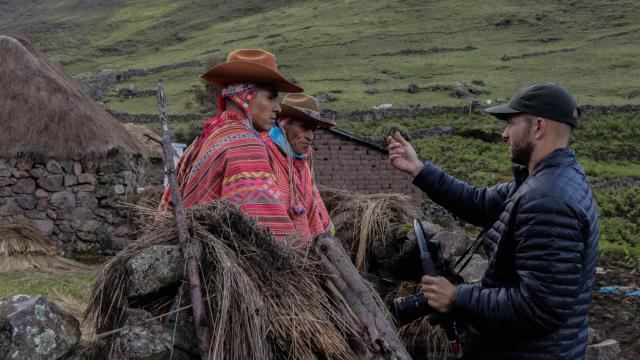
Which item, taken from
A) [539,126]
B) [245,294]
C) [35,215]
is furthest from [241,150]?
[35,215]

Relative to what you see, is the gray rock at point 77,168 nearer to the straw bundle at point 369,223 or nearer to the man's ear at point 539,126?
the straw bundle at point 369,223

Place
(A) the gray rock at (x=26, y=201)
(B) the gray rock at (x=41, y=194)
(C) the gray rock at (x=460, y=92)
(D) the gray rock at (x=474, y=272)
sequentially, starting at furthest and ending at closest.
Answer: (C) the gray rock at (x=460, y=92)
(B) the gray rock at (x=41, y=194)
(A) the gray rock at (x=26, y=201)
(D) the gray rock at (x=474, y=272)

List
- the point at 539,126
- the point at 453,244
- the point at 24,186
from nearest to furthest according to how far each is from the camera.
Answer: the point at 539,126 → the point at 453,244 → the point at 24,186

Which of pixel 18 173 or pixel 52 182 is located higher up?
pixel 18 173

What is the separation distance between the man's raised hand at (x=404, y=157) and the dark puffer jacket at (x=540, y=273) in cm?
62

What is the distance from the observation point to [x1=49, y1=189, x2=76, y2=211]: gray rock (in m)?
10.0

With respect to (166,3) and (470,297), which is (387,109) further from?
(166,3)

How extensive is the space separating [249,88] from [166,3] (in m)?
106

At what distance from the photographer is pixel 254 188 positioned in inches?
107

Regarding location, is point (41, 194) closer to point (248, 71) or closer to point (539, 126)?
point (248, 71)

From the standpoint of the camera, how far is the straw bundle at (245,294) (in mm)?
2178

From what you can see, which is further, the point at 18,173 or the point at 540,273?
the point at 18,173

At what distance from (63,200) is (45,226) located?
523 mm

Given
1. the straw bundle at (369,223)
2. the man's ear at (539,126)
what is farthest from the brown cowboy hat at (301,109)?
the man's ear at (539,126)
